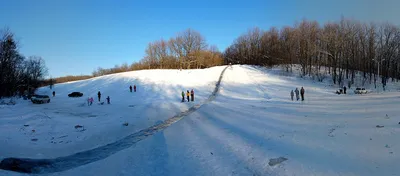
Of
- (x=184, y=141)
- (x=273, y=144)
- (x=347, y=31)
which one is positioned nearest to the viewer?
(x=273, y=144)

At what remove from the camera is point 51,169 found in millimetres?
9758

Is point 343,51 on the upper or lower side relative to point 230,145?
upper

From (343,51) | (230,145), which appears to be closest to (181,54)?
(343,51)

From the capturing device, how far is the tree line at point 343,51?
56.4m

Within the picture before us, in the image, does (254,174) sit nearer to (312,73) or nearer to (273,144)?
(273,144)

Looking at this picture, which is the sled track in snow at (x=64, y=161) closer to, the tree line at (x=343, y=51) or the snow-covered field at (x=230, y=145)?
the snow-covered field at (x=230, y=145)

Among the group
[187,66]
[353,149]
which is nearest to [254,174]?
[353,149]

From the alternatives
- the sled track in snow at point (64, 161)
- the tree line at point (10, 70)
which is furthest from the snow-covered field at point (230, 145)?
the tree line at point (10, 70)

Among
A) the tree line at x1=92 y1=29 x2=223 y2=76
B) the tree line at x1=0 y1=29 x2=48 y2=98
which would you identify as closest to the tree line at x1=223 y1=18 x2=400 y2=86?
the tree line at x1=92 y1=29 x2=223 y2=76

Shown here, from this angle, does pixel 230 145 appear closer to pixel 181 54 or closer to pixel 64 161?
Answer: pixel 64 161

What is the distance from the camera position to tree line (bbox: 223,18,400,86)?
56.4m

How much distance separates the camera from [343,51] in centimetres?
5619

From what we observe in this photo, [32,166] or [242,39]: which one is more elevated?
[242,39]

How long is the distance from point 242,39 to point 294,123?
3751 inches
